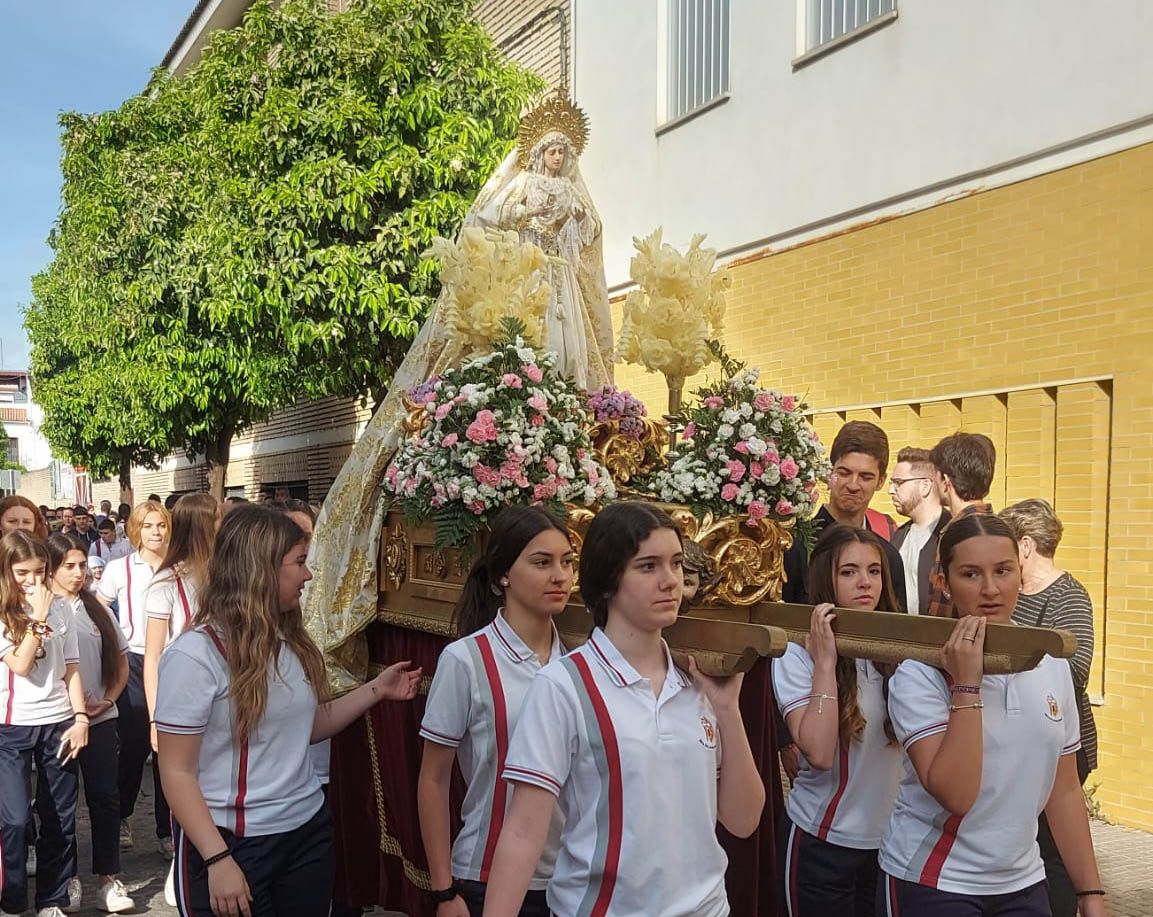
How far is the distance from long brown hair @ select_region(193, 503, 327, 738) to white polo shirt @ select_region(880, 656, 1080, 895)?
5.05 ft

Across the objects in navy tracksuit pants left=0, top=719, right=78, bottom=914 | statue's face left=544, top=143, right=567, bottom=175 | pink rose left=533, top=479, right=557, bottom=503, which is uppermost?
statue's face left=544, top=143, right=567, bottom=175

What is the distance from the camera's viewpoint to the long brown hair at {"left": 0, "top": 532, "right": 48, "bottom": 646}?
4926mm

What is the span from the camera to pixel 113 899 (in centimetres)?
526

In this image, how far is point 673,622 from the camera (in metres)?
2.31

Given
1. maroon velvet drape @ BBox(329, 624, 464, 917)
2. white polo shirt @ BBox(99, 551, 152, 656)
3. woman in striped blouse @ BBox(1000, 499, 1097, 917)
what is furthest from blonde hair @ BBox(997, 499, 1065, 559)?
white polo shirt @ BBox(99, 551, 152, 656)

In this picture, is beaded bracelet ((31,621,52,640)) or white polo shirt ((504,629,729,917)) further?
beaded bracelet ((31,621,52,640))

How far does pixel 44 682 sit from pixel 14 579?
0.47 m

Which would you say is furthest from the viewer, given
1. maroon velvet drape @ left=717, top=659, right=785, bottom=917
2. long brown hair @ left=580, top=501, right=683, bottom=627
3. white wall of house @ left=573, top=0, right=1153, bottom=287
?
white wall of house @ left=573, top=0, right=1153, bottom=287

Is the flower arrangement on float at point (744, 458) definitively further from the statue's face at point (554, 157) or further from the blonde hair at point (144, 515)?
the blonde hair at point (144, 515)

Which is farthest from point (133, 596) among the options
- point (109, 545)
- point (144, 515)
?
point (109, 545)

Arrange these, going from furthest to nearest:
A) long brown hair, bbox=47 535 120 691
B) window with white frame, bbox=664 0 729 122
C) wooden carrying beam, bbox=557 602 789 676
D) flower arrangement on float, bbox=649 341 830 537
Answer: window with white frame, bbox=664 0 729 122 < long brown hair, bbox=47 535 120 691 < flower arrangement on float, bbox=649 341 830 537 < wooden carrying beam, bbox=557 602 789 676

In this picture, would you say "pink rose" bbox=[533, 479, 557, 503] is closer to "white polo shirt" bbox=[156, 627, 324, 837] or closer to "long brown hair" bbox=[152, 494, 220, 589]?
"white polo shirt" bbox=[156, 627, 324, 837]

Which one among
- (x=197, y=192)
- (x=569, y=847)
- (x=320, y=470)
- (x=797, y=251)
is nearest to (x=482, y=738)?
(x=569, y=847)

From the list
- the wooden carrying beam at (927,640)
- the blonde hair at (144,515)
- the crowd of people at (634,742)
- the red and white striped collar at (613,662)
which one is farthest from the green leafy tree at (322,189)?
the red and white striped collar at (613,662)
